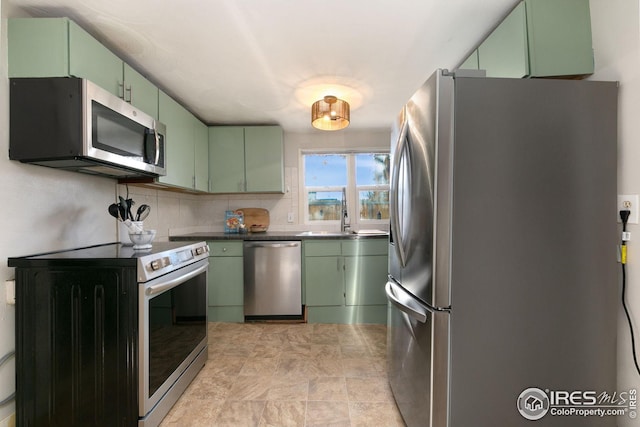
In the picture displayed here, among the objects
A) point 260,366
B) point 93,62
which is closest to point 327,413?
point 260,366

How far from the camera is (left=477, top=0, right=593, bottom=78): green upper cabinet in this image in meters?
1.30

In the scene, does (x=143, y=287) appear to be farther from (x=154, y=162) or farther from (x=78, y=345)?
(x=154, y=162)

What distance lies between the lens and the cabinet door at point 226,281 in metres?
2.85

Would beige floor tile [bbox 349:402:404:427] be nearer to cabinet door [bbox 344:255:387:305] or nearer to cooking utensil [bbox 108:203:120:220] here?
cabinet door [bbox 344:255:387:305]

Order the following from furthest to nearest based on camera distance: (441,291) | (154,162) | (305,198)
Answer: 1. (305,198)
2. (154,162)
3. (441,291)

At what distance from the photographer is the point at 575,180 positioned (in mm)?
1136

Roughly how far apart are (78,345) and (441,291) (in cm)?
169

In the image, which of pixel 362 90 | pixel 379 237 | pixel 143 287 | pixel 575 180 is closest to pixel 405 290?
pixel 575 180

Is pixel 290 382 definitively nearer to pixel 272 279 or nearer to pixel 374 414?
pixel 374 414

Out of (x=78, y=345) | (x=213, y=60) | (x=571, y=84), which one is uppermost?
(x=213, y=60)

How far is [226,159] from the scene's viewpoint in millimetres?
3137

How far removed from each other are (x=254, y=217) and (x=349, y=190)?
1264 mm

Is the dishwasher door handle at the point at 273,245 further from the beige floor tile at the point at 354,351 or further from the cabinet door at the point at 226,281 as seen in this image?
the beige floor tile at the point at 354,351

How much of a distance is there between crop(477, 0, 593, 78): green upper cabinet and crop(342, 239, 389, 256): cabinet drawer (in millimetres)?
1875
